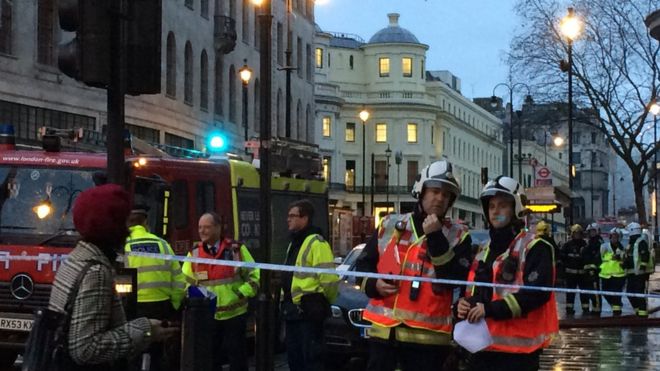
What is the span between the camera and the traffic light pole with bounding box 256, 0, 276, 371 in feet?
34.9

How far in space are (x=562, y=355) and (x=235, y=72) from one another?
35183 millimetres

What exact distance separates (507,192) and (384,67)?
8726 cm

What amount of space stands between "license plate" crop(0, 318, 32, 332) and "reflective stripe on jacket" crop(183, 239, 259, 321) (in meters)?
2.17

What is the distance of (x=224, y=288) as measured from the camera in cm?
1027

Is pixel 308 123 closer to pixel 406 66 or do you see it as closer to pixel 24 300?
pixel 406 66

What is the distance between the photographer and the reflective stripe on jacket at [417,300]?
7.08 meters

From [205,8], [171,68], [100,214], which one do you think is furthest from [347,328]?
[205,8]

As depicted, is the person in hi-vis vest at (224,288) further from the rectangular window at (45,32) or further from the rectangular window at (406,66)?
the rectangular window at (406,66)

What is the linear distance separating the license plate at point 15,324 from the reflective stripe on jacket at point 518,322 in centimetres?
645

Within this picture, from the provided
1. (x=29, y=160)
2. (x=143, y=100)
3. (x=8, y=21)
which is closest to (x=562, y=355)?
(x=29, y=160)

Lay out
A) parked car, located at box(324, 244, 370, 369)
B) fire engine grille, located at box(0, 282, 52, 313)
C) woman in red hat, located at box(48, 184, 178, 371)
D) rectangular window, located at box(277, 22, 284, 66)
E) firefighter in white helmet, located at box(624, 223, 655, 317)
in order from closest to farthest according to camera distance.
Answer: woman in red hat, located at box(48, 184, 178, 371) < fire engine grille, located at box(0, 282, 52, 313) < parked car, located at box(324, 244, 370, 369) < firefighter in white helmet, located at box(624, 223, 655, 317) < rectangular window, located at box(277, 22, 284, 66)

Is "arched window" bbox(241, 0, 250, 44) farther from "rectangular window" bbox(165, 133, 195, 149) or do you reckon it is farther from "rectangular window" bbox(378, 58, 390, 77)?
"rectangular window" bbox(378, 58, 390, 77)

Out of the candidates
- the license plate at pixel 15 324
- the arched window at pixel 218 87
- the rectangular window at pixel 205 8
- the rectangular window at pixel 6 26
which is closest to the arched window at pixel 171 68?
the rectangular window at pixel 205 8

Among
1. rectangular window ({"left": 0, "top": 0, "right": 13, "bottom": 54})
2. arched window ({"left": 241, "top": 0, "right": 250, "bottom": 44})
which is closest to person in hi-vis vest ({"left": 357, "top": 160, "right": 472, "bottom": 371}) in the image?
rectangular window ({"left": 0, "top": 0, "right": 13, "bottom": 54})
